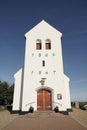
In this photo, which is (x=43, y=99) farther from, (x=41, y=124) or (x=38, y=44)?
(x=41, y=124)

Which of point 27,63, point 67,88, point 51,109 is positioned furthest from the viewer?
→ point 67,88

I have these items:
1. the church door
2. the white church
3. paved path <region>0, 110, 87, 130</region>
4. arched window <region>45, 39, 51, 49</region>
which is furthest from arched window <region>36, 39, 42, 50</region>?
paved path <region>0, 110, 87, 130</region>

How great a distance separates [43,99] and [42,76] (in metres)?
2.99

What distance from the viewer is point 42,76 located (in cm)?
1883

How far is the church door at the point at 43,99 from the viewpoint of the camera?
18.2 meters

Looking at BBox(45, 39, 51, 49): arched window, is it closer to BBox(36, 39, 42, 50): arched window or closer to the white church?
the white church

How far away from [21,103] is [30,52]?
701 centimetres

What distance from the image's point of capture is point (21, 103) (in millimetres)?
18812

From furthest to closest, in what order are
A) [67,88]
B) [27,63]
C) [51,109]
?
1. [67,88]
2. [27,63]
3. [51,109]

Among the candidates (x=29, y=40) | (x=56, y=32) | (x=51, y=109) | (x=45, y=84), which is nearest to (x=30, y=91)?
(x=45, y=84)

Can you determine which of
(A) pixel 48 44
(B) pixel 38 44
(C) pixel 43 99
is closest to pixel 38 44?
(B) pixel 38 44

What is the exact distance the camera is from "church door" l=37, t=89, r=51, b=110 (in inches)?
716

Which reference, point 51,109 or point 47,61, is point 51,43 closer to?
point 47,61

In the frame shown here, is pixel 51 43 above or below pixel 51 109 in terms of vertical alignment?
above
